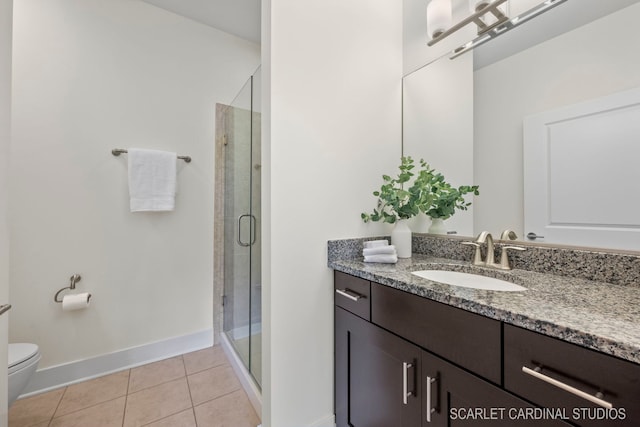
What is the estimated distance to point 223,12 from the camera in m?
2.04

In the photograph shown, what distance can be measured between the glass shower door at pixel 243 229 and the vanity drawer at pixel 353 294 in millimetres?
565

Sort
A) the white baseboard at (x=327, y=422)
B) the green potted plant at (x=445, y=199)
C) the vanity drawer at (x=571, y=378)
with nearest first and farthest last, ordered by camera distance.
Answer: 1. the vanity drawer at (x=571, y=378)
2. the white baseboard at (x=327, y=422)
3. the green potted plant at (x=445, y=199)

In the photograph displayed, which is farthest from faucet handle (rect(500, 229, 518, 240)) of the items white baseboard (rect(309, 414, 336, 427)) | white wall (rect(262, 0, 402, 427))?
white baseboard (rect(309, 414, 336, 427))

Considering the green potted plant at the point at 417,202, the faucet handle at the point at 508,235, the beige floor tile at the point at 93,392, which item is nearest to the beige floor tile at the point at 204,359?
the beige floor tile at the point at 93,392

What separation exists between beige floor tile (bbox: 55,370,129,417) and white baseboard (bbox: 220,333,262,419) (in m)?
0.65

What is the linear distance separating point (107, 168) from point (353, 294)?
1.93 metres

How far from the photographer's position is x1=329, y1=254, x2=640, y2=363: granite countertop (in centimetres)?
51

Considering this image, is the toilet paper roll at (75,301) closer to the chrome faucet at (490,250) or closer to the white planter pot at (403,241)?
the white planter pot at (403,241)

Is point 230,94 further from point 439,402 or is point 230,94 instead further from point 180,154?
point 439,402

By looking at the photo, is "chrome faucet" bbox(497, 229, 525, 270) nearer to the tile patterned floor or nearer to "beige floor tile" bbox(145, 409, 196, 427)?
the tile patterned floor

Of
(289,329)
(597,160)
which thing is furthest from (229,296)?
(597,160)

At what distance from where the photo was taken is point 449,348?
2.53 ft

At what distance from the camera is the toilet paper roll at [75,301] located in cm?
160

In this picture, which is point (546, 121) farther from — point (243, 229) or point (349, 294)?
point (243, 229)
